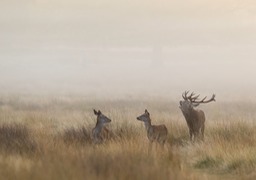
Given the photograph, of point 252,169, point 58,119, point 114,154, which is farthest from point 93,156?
point 58,119

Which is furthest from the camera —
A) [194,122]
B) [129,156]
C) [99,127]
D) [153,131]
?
[194,122]

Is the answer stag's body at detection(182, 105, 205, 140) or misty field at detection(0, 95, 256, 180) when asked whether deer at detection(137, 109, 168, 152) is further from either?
stag's body at detection(182, 105, 205, 140)

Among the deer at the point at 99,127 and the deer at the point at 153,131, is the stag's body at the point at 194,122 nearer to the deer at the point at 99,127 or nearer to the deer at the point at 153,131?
the deer at the point at 153,131

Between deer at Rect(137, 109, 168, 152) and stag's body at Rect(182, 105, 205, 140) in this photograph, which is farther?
stag's body at Rect(182, 105, 205, 140)

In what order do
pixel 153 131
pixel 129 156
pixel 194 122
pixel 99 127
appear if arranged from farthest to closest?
1. pixel 194 122
2. pixel 153 131
3. pixel 99 127
4. pixel 129 156

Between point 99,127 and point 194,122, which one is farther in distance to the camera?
point 194,122

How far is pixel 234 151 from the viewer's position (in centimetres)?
1150

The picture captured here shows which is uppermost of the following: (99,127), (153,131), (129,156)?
(99,127)

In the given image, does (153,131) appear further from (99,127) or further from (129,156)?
(129,156)

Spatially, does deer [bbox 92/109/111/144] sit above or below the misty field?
above

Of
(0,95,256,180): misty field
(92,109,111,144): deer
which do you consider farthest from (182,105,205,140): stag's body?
(92,109,111,144): deer

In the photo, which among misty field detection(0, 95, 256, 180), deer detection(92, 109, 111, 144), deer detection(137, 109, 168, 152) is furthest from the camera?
deer detection(137, 109, 168, 152)

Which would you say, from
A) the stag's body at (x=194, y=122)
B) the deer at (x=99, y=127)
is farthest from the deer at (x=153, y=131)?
the stag's body at (x=194, y=122)

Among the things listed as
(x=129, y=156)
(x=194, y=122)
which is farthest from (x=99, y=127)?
(x=129, y=156)
